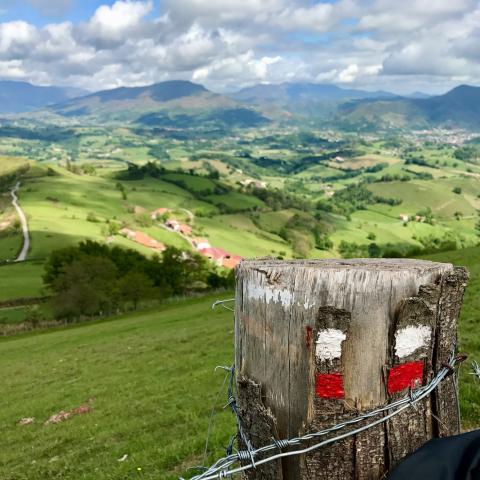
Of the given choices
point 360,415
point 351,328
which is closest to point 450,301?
point 351,328

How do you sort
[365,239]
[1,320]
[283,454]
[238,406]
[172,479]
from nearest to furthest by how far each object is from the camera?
[283,454] → [238,406] → [172,479] → [1,320] → [365,239]

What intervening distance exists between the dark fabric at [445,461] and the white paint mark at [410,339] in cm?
58

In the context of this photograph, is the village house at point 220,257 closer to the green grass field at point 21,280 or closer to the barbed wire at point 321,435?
the green grass field at point 21,280

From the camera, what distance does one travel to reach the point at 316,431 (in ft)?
10.5

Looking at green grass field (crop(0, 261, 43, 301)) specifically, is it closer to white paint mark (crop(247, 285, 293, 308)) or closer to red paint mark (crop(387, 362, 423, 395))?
white paint mark (crop(247, 285, 293, 308))

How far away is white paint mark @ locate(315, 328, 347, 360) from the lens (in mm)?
3098

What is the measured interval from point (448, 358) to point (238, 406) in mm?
1599

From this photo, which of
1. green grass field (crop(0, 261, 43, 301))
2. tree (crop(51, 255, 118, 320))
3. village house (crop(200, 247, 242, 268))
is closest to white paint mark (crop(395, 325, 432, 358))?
tree (crop(51, 255, 118, 320))

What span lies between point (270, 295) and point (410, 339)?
991 millimetres

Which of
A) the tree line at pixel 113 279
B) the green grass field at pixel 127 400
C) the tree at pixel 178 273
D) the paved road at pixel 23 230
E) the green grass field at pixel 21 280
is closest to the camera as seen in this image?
the green grass field at pixel 127 400

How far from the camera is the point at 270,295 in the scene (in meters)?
3.31

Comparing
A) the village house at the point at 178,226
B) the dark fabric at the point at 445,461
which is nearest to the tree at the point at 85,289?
the dark fabric at the point at 445,461

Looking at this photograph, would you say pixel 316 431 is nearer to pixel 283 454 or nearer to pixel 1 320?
pixel 283 454

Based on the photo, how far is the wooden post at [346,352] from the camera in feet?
10.3
